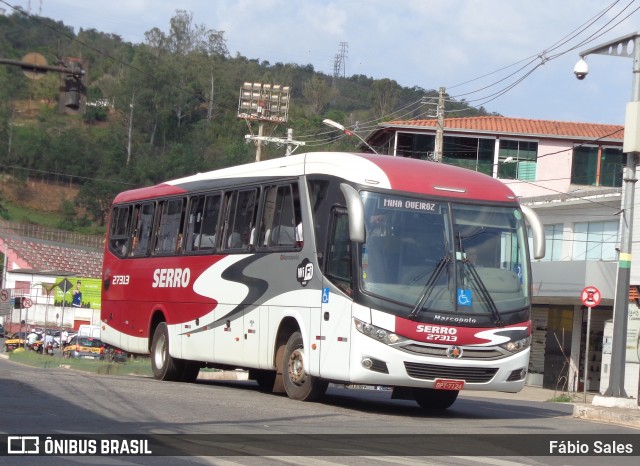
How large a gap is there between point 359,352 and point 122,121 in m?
104

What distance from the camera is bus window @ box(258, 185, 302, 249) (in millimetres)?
16375

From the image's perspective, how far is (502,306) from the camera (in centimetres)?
1496

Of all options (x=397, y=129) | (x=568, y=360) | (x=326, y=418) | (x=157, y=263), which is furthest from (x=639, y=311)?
(x=397, y=129)

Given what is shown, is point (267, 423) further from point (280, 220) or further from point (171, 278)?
point (171, 278)

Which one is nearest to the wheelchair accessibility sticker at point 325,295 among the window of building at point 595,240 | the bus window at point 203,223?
the bus window at point 203,223

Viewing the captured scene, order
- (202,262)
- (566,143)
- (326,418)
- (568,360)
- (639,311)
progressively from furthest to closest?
(566,143) → (568,360) → (639,311) → (202,262) → (326,418)

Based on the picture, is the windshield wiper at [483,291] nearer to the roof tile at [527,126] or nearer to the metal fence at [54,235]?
the roof tile at [527,126]

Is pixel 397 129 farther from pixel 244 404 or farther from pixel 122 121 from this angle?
pixel 122 121

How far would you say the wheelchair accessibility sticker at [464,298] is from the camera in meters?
14.7

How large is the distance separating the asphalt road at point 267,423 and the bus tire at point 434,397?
1.05 feet

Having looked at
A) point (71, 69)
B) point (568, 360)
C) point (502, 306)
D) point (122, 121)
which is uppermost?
point (122, 121)

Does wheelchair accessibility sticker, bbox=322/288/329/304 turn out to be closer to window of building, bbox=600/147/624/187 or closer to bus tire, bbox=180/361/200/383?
bus tire, bbox=180/361/200/383

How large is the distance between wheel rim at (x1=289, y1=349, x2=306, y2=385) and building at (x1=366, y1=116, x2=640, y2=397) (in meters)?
12.8

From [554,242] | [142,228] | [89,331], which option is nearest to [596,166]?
[554,242]
